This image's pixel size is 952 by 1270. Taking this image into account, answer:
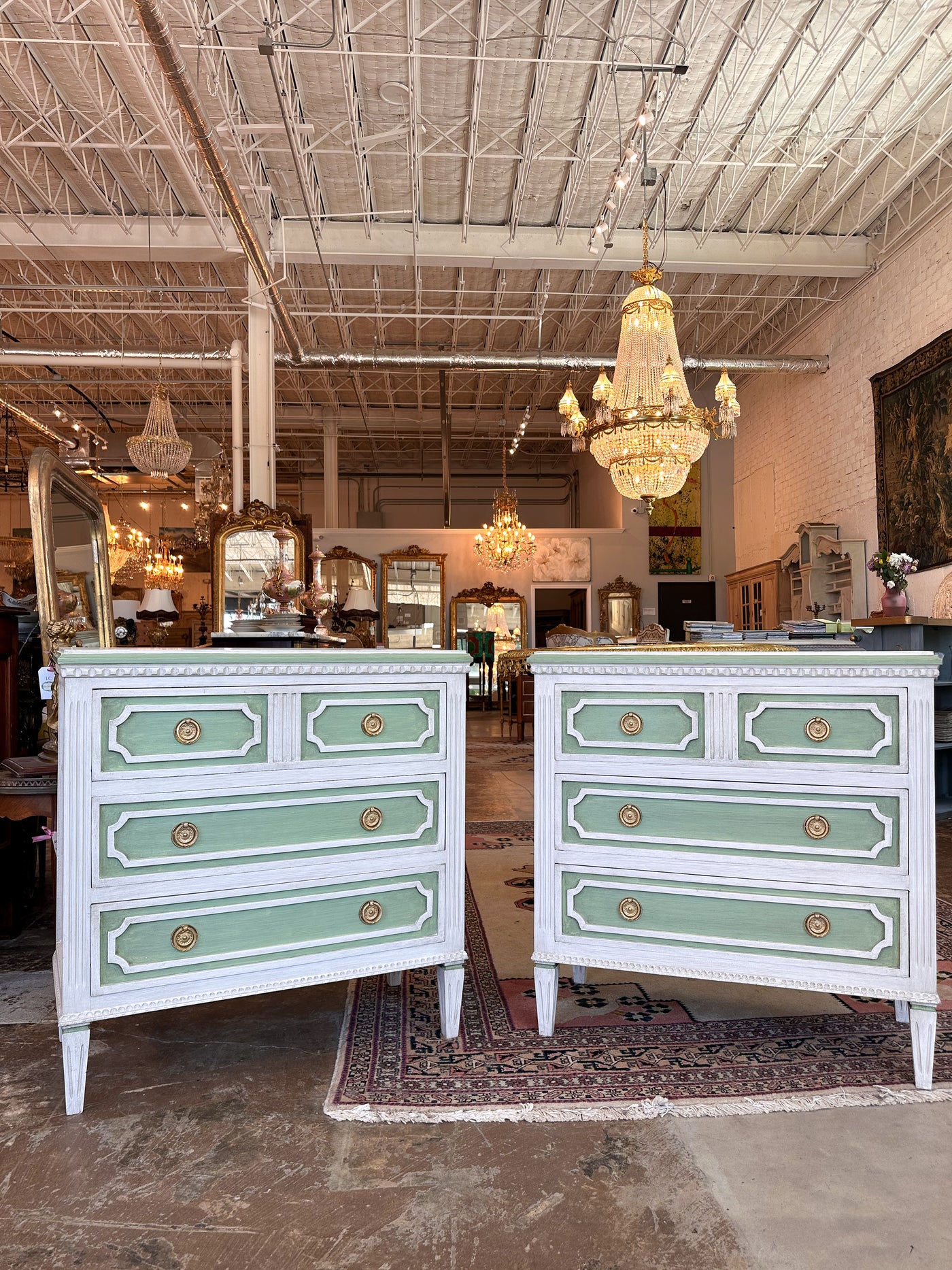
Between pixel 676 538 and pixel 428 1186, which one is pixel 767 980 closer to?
pixel 428 1186

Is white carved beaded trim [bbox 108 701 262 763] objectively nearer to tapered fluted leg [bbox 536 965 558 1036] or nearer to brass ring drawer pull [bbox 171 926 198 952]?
brass ring drawer pull [bbox 171 926 198 952]

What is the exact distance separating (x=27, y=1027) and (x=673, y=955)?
76.6 inches

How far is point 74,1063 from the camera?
206cm

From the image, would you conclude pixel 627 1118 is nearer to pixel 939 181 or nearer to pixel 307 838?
pixel 307 838

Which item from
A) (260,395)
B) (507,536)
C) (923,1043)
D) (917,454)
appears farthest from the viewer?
(507,536)

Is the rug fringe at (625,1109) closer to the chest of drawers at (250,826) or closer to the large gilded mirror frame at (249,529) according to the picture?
the chest of drawers at (250,826)

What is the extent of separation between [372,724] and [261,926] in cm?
62

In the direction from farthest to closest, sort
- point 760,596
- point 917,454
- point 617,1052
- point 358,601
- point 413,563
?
point 413,563 → point 760,596 → point 358,601 → point 917,454 → point 617,1052

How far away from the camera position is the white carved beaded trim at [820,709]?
2.26 meters

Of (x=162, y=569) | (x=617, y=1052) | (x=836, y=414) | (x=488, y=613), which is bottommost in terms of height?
(x=617, y=1052)

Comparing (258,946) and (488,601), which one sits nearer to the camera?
(258,946)

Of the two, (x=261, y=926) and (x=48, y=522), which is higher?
(x=48, y=522)

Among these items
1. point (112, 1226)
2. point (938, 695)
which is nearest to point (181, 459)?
point (938, 695)

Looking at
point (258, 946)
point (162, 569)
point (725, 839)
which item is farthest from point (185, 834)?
point (162, 569)
